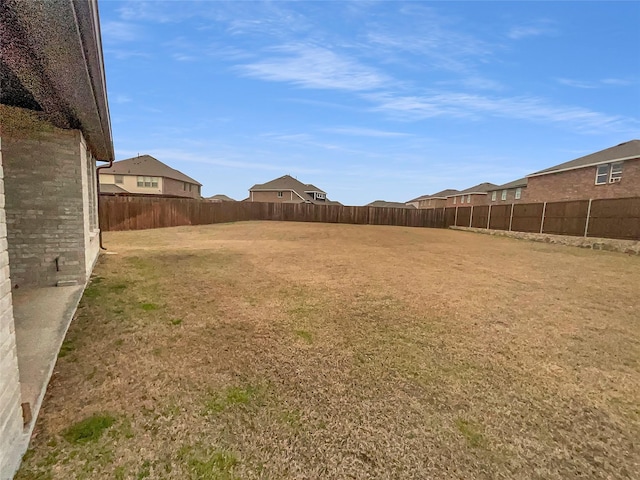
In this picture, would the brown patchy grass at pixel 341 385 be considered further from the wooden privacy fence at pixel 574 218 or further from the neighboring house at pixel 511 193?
the neighboring house at pixel 511 193

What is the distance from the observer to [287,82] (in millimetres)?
21625

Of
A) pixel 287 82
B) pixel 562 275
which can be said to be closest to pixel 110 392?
pixel 562 275

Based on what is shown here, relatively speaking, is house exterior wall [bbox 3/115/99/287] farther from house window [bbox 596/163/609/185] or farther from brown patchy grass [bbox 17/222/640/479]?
house window [bbox 596/163/609/185]

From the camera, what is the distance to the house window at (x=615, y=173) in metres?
18.9

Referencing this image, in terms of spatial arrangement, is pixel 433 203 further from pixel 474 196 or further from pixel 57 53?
pixel 57 53

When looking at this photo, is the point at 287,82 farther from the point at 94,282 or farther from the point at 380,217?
the point at 94,282

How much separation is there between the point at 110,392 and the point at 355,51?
751 inches

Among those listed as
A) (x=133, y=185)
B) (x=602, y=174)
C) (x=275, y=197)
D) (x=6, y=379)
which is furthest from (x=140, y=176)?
(x=602, y=174)

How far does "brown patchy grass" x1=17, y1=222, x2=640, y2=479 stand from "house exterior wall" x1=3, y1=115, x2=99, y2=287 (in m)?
0.82

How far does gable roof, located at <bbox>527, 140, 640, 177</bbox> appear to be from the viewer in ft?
60.9

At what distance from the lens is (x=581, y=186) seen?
21.5m

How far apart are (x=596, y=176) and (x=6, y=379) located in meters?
28.5

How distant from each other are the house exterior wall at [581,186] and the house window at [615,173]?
0.24 metres

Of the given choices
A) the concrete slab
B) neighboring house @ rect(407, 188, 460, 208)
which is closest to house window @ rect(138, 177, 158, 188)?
the concrete slab
